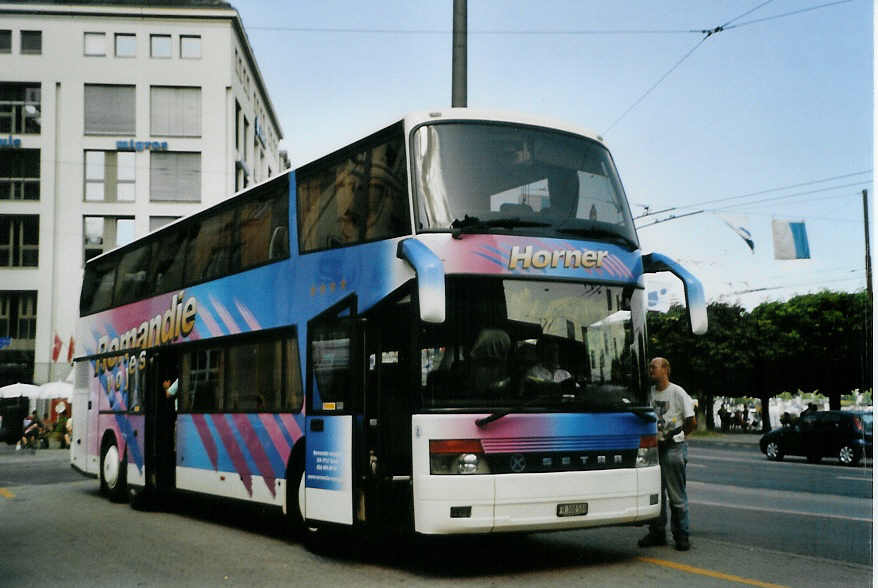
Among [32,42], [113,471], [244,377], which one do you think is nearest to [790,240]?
[244,377]

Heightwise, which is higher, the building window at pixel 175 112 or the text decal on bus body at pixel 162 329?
the building window at pixel 175 112

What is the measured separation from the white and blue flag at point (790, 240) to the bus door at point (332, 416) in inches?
480

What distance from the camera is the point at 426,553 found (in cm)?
1034

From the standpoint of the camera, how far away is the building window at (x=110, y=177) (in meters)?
49.4

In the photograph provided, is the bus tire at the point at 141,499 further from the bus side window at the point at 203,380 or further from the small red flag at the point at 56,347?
the small red flag at the point at 56,347

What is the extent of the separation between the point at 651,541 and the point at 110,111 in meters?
43.3

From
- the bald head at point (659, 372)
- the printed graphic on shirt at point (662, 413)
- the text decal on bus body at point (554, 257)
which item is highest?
the text decal on bus body at point (554, 257)

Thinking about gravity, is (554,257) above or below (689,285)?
above

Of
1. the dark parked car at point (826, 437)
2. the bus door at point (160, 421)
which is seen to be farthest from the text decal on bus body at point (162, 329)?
the dark parked car at point (826, 437)

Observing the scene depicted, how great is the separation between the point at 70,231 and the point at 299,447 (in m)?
42.0

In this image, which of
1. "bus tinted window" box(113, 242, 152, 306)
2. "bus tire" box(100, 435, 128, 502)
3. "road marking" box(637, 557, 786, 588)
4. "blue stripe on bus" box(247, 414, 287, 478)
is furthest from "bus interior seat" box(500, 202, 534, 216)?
"bus tire" box(100, 435, 128, 502)

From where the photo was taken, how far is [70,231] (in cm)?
4928

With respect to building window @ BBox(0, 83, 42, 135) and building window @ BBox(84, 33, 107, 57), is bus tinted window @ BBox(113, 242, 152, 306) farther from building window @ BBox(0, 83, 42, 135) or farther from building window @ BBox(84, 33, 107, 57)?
building window @ BBox(0, 83, 42, 135)

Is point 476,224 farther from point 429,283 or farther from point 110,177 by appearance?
point 110,177
